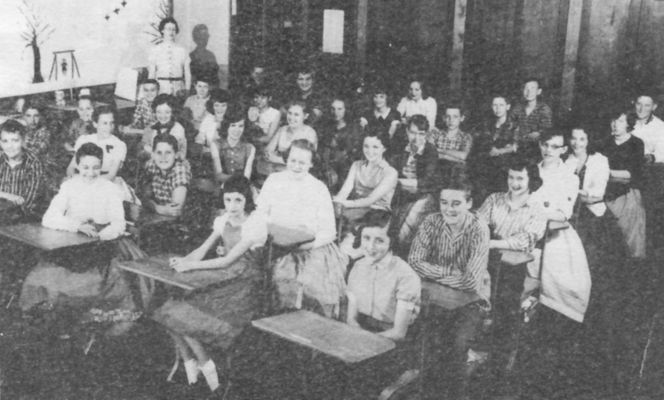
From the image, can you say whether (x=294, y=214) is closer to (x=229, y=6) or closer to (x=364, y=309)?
(x=364, y=309)

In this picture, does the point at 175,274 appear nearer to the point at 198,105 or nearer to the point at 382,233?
A: the point at 382,233

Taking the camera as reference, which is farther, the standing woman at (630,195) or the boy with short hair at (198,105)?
the boy with short hair at (198,105)

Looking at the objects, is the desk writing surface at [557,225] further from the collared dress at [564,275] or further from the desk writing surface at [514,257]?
the desk writing surface at [514,257]

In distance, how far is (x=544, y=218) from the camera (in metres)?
4.75

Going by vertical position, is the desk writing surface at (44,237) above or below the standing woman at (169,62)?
below

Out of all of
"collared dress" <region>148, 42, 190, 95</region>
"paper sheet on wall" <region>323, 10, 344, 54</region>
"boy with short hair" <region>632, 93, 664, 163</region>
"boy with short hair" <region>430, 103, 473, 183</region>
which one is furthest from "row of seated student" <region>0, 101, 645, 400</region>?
"paper sheet on wall" <region>323, 10, 344, 54</region>

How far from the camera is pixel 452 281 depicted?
13.9 ft

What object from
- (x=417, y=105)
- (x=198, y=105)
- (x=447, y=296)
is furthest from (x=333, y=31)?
(x=447, y=296)

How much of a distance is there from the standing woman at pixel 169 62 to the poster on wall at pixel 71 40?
67 centimetres

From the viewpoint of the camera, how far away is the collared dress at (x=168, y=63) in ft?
30.0

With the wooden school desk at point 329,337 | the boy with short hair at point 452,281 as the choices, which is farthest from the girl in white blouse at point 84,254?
the boy with short hair at point 452,281

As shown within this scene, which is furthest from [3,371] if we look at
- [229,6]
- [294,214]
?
[229,6]

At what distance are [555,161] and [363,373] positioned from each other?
2.50 meters

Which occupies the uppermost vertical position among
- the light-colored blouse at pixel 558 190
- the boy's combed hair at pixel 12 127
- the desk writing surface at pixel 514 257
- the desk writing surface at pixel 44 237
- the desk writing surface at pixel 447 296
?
the boy's combed hair at pixel 12 127
